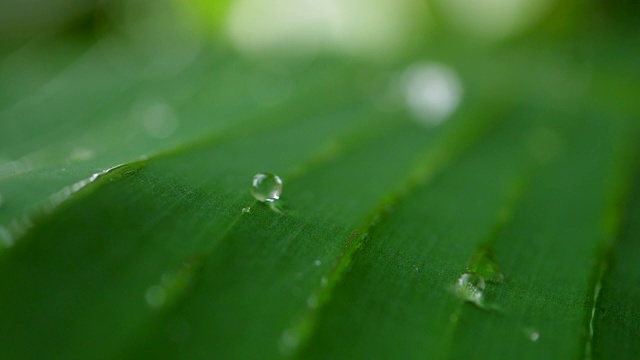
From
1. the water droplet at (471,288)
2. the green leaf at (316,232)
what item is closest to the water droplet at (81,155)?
the green leaf at (316,232)

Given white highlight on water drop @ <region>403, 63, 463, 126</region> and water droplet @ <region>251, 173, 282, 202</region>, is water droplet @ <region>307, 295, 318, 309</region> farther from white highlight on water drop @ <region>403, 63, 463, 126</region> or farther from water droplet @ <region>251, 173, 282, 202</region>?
white highlight on water drop @ <region>403, 63, 463, 126</region>

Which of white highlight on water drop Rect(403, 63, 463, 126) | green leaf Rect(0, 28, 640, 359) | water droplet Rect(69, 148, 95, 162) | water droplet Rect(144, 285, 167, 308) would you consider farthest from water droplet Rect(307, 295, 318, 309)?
white highlight on water drop Rect(403, 63, 463, 126)

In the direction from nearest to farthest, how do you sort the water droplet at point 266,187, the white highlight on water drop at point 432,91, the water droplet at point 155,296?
1. the water droplet at point 155,296
2. the water droplet at point 266,187
3. the white highlight on water drop at point 432,91

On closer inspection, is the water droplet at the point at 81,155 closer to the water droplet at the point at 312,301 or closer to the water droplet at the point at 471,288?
the water droplet at the point at 312,301

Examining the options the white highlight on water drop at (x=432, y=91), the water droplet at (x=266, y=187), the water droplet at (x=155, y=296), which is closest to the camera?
the water droplet at (x=155, y=296)

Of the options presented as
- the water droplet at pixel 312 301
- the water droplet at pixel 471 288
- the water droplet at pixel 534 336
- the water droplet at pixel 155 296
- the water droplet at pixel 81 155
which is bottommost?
the water droplet at pixel 534 336

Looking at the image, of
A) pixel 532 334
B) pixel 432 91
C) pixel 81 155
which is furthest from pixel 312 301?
pixel 432 91
